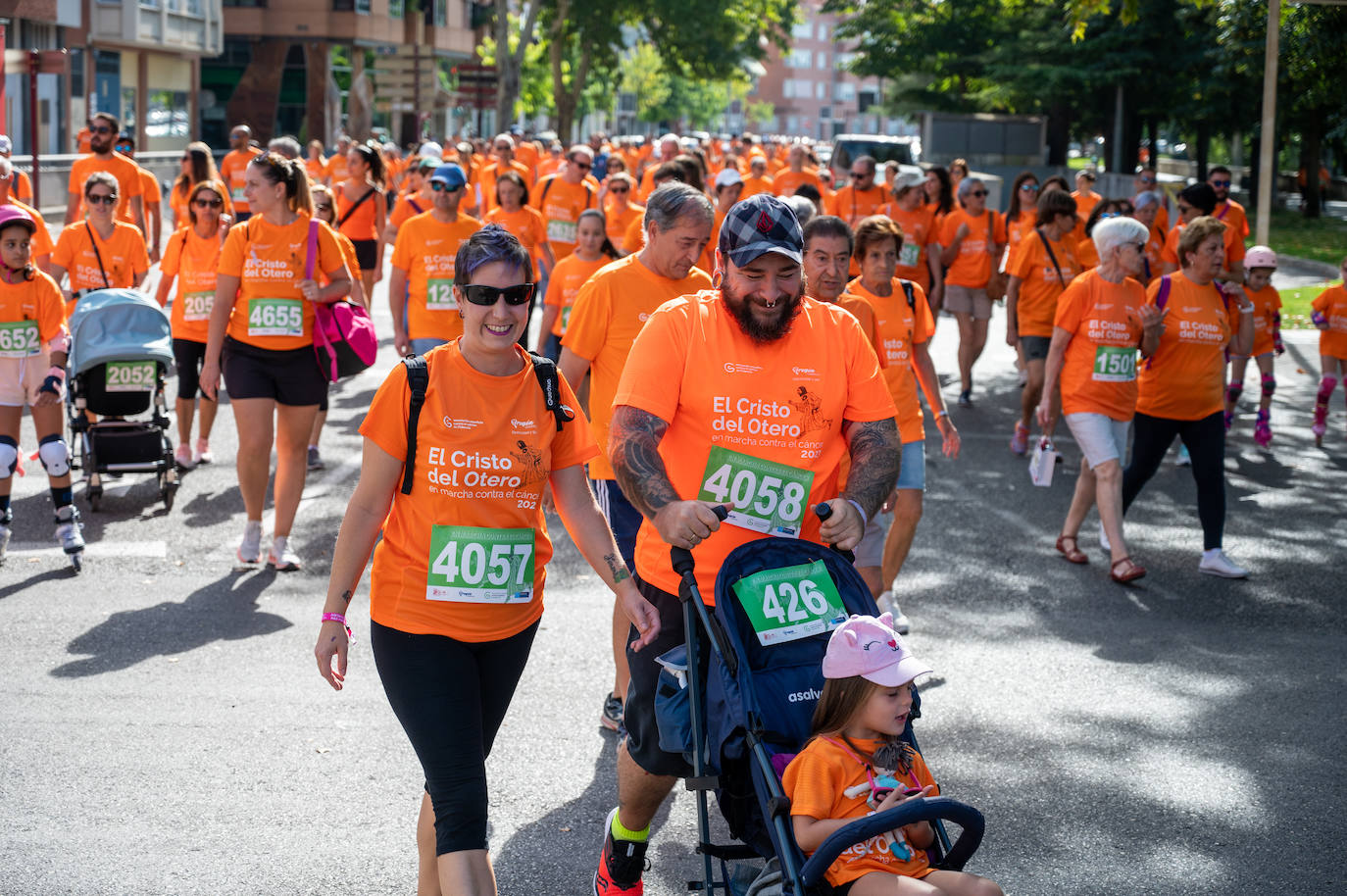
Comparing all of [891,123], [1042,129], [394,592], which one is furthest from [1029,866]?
[891,123]

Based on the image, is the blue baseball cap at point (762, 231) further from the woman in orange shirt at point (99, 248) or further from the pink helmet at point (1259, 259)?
the pink helmet at point (1259, 259)

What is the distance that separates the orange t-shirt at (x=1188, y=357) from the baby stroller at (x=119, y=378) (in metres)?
5.66

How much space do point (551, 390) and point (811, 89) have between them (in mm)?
182646

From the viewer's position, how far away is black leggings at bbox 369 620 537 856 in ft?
12.1

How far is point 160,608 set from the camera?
290 inches

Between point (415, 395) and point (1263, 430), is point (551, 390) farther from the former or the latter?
point (1263, 430)

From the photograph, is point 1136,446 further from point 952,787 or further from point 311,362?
point 311,362

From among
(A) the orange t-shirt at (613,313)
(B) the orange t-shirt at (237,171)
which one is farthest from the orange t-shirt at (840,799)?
(B) the orange t-shirt at (237,171)

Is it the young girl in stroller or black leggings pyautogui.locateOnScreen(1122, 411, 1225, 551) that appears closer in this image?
the young girl in stroller

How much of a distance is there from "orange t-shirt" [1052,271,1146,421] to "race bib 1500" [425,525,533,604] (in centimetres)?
500

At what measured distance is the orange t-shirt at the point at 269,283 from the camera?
25.3 feet

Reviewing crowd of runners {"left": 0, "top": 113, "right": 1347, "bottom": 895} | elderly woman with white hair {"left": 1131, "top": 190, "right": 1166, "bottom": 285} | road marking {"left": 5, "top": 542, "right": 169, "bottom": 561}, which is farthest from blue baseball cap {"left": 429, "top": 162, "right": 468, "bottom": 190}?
elderly woman with white hair {"left": 1131, "top": 190, "right": 1166, "bottom": 285}

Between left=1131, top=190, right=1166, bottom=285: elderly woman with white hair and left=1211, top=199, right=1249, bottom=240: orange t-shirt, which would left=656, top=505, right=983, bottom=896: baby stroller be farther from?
left=1211, top=199, right=1249, bottom=240: orange t-shirt

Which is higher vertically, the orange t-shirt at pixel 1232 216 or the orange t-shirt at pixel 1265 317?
the orange t-shirt at pixel 1232 216
